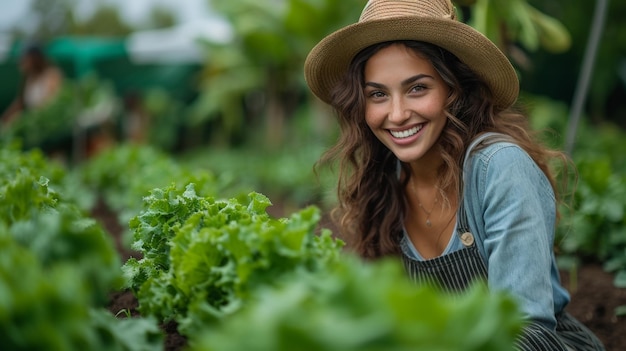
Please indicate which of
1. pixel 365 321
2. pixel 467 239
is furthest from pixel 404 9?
pixel 365 321

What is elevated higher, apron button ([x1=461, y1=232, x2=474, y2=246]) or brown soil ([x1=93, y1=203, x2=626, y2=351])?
apron button ([x1=461, y1=232, x2=474, y2=246])

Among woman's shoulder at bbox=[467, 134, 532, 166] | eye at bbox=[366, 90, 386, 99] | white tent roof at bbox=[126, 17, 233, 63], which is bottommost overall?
woman's shoulder at bbox=[467, 134, 532, 166]

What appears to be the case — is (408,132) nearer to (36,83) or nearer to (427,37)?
(427,37)

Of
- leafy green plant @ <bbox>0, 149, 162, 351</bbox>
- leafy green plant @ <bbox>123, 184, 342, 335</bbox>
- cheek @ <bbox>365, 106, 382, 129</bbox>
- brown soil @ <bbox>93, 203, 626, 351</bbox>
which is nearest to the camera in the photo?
leafy green plant @ <bbox>0, 149, 162, 351</bbox>

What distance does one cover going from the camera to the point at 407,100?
109 inches

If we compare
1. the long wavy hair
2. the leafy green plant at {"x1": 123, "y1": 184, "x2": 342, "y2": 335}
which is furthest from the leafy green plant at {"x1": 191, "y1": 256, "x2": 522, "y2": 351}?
the long wavy hair

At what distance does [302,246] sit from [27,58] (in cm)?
957

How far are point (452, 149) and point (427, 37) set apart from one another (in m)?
0.47

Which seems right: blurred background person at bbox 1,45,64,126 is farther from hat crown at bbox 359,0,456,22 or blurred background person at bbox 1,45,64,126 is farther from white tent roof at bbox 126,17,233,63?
hat crown at bbox 359,0,456,22

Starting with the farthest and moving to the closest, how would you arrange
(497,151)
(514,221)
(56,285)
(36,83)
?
(36,83), (497,151), (514,221), (56,285)

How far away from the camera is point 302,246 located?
186 centimetres

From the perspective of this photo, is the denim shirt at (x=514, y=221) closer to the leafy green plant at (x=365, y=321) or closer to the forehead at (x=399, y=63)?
the forehead at (x=399, y=63)

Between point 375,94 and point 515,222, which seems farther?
point 375,94

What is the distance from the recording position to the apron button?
274 cm
